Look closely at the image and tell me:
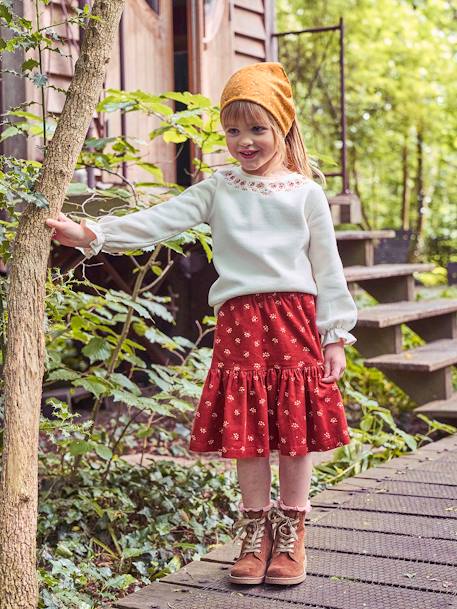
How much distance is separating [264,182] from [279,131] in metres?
0.14

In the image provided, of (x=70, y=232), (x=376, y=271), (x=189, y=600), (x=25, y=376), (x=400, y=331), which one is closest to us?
(x=25, y=376)

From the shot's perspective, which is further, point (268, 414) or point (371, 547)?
point (371, 547)

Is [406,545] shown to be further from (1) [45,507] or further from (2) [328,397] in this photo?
(1) [45,507]

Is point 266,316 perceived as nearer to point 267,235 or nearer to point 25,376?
point 267,235

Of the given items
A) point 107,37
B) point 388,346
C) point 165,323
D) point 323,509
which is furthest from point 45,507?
point 165,323

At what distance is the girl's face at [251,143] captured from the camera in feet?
7.54

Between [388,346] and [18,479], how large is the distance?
3.47 m

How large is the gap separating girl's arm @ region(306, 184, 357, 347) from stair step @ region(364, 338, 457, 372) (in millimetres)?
2513

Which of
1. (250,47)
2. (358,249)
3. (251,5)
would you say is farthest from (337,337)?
(251,5)

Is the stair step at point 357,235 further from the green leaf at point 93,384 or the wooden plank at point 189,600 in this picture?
the wooden plank at point 189,600

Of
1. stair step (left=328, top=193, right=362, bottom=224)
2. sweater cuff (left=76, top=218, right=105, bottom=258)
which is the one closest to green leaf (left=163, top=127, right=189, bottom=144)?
sweater cuff (left=76, top=218, right=105, bottom=258)

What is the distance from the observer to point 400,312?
17.1ft

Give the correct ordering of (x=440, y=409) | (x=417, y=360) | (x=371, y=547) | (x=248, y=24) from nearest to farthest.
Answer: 1. (x=371, y=547)
2. (x=440, y=409)
3. (x=417, y=360)
4. (x=248, y=24)

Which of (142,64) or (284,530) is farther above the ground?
(142,64)
